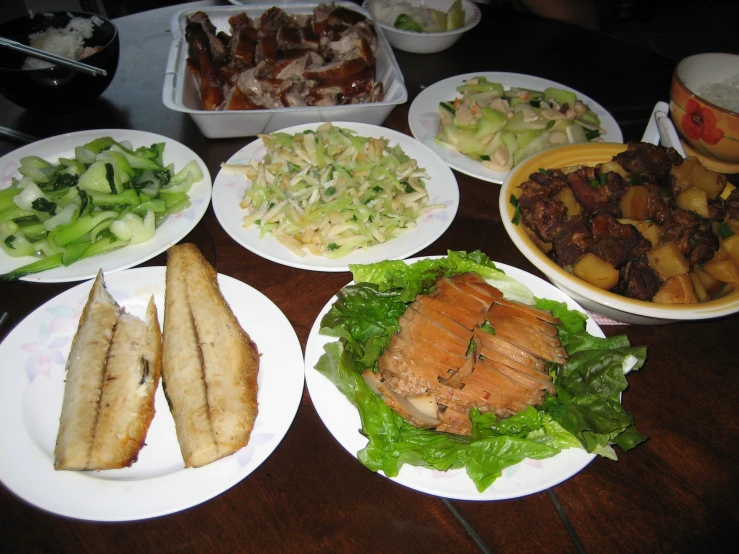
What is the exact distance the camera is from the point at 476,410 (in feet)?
5.44

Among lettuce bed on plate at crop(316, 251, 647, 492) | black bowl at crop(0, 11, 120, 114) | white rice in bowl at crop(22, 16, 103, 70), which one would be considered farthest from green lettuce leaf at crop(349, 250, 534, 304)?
white rice in bowl at crop(22, 16, 103, 70)

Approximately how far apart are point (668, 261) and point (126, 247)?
2.49 meters

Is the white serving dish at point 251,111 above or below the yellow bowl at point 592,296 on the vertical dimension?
above

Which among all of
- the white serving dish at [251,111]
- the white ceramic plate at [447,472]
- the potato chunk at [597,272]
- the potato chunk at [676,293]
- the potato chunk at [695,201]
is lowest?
the white ceramic plate at [447,472]

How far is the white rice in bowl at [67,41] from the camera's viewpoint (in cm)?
289

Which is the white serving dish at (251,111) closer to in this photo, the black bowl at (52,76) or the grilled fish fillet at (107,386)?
the black bowl at (52,76)

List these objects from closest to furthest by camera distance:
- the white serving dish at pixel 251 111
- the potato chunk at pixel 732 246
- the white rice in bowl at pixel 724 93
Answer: the potato chunk at pixel 732 246 < the white rice in bowl at pixel 724 93 < the white serving dish at pixel 251 111

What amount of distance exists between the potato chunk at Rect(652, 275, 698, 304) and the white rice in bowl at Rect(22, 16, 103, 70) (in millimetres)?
3446

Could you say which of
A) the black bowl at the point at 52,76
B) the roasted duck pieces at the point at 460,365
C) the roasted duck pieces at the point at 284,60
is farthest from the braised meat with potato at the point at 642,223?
the black bowl at the point at 52,76

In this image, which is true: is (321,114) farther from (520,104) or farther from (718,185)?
(718,185)

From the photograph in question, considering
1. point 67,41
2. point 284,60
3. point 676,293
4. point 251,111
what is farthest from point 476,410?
point 67,41

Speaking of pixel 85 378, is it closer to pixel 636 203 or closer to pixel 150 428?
pixel 150 428

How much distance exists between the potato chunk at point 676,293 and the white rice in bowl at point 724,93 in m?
1.28

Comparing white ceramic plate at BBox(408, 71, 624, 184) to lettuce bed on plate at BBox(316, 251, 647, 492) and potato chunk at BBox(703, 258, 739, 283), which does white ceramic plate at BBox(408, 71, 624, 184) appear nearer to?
lettuce bed on plate at BBox(316, 251, 647, 492)
